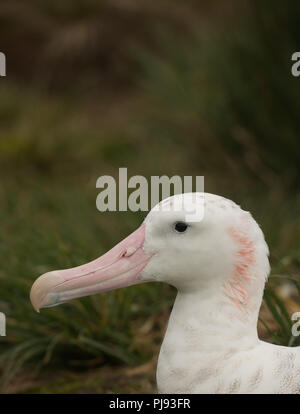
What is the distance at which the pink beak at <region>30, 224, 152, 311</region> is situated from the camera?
6.92 feet

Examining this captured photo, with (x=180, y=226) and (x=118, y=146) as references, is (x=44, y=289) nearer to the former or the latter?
(x=180, y=226)

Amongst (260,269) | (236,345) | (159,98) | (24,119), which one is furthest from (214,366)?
(24,119)

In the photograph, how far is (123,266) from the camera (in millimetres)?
2119

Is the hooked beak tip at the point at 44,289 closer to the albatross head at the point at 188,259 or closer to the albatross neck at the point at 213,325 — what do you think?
the albatross head at the point at 188,259

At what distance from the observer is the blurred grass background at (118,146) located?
3.01m

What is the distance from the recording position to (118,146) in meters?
6.22

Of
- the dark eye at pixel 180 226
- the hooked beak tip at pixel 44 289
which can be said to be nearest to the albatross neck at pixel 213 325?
the dark eye at pixel 180 226

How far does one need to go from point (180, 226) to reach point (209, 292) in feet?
0.61

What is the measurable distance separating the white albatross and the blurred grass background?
1.29 feet

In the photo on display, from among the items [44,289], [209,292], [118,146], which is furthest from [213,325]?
[118,146]

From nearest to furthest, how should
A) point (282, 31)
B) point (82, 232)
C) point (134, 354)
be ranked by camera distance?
1. point (134, 354)
2. point (82, 232)
3. point (282, 31)

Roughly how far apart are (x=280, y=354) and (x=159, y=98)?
11.4ft

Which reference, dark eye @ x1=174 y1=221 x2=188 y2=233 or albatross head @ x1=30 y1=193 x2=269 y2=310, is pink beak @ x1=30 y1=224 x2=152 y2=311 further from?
dark eye @ x1=174 y1=221 x2=188 y2=233

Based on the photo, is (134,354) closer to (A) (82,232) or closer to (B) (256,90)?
A: (A) (82,232)
